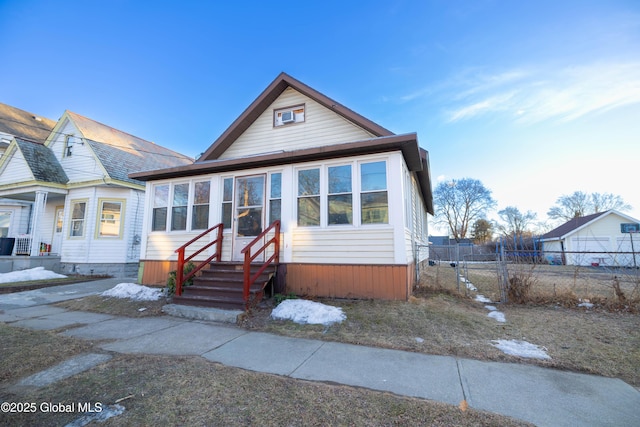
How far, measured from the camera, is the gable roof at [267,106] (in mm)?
7629

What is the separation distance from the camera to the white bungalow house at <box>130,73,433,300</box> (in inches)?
249

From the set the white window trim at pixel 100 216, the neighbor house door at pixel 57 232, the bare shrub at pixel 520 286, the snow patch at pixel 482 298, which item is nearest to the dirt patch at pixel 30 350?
the snow patch at pixel 482 298

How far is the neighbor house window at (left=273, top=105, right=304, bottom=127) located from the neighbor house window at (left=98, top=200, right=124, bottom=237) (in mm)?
8654

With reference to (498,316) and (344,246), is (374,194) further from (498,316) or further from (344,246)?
(498,316)

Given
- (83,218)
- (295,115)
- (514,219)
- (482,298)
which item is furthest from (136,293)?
(514,219)

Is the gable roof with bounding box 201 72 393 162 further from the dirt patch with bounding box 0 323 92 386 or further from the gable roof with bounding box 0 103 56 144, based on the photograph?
the gable roof with bounding box 0 103 56 144

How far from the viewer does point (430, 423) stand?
85.0 inches

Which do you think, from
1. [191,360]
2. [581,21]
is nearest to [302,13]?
[581,21]

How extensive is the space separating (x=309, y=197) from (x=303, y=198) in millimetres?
169

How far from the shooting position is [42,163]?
12867 mm

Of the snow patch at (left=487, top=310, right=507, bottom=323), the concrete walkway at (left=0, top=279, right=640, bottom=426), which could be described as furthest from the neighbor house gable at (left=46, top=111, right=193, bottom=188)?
the snow patch at (left=487, top=310, right=507, bottom=323)

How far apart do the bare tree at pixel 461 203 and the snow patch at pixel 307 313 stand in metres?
41.2

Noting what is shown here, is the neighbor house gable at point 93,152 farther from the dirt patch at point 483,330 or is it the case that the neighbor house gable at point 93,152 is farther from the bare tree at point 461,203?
the bare tree at point 461,203

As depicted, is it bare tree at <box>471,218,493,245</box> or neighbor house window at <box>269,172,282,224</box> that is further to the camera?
bare tree at <box>471,218,493,245</box>
